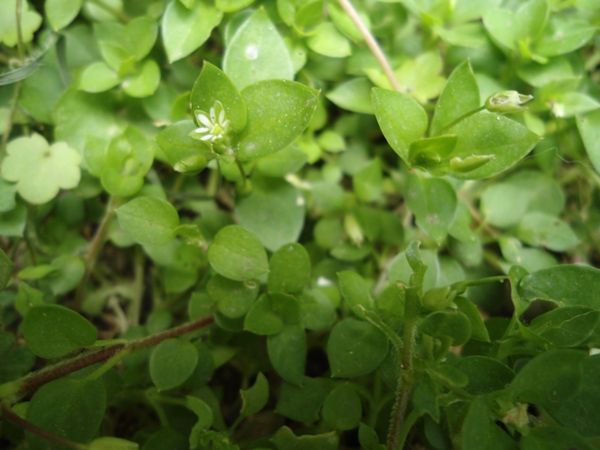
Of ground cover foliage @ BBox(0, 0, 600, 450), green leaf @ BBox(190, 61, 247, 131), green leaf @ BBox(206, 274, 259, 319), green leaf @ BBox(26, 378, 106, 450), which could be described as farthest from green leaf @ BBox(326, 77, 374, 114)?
green leaf @ BBox(26, 378, 106, 450)

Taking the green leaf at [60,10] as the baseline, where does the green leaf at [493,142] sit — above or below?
below

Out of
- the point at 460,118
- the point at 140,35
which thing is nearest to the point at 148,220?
the point at 140,35

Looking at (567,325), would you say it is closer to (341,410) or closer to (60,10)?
→ (341,410)

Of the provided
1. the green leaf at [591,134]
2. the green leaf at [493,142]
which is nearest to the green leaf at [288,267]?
the green leaf at [493,142]

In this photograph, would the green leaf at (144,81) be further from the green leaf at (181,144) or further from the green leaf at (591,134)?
the green leaf at (591,134)

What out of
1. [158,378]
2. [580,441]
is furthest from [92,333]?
[580,441]
